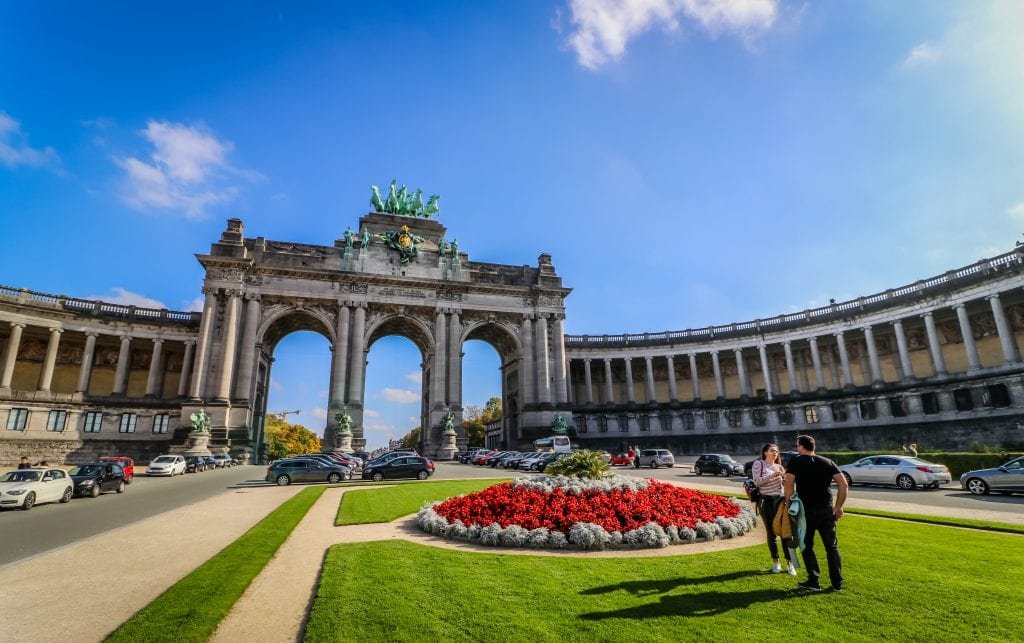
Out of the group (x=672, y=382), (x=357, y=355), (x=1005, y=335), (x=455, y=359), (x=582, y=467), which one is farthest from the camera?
(x=672, y=382)

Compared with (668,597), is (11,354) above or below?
Result: above

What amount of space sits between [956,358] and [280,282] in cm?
7092

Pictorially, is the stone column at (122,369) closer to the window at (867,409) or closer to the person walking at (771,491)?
the person walking at (771,491)

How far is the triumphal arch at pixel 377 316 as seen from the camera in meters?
51.3

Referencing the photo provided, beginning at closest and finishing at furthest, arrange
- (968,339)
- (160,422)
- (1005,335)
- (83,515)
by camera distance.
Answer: (83,515) → (1005,335) → (968,339) → (160,422)

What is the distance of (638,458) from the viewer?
40.7 meters

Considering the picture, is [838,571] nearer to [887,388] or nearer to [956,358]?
[887,388]

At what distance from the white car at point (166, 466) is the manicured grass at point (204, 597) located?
27.1m

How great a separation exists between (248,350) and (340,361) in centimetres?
929

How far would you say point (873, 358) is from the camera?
51.5 m

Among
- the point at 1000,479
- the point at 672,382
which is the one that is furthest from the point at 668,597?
the point at 672,382

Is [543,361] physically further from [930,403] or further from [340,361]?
[930,403]

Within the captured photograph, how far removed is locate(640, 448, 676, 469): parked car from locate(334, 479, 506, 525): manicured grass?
21662 millimetres

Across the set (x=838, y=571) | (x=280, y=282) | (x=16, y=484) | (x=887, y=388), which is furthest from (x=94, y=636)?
(x=887, y=388)
